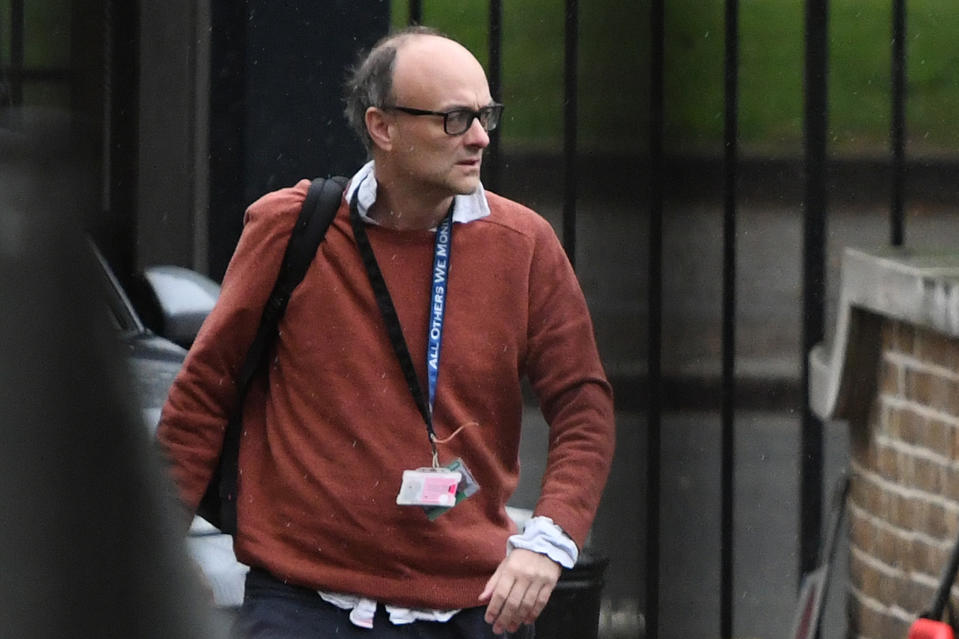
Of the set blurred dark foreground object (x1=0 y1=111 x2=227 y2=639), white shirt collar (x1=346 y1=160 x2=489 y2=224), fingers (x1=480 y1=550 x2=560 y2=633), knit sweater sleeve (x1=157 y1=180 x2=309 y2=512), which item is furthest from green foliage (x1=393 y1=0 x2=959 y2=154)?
blurred dark foreground object (x1=0 y1=111 x2=227 y2=639)

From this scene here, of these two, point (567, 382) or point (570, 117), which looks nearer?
point (567, 382)

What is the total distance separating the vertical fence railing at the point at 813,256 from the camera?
13.6 feet

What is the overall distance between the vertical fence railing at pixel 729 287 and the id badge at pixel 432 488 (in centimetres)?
216

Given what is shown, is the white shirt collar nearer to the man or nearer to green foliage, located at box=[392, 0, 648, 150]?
the man

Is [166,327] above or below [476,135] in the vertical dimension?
below

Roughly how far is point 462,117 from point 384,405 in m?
0.36

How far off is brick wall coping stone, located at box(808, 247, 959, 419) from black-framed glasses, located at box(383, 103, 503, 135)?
1.08 m

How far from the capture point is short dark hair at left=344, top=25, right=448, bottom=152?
233 cm

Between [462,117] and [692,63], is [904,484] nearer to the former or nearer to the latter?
[462,117]

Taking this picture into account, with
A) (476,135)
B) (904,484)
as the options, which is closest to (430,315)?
(476,135)

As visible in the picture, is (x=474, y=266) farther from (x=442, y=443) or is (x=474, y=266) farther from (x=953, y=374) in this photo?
(x=953, y=374)

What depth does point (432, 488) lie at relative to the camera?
2.16m

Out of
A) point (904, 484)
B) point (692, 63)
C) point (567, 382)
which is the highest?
point (692, 63)

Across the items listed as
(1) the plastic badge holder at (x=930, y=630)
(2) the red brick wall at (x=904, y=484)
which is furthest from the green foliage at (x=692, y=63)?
(1) the plastic badge holder at (x=930, y=630)
